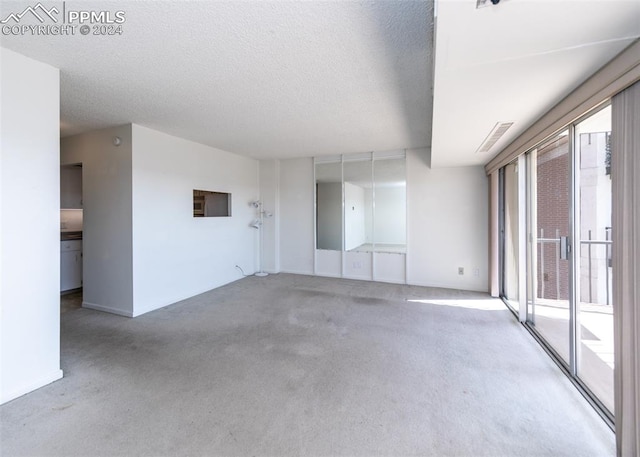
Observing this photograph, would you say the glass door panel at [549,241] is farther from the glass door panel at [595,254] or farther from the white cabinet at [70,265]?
the white cabinet at [70,265]

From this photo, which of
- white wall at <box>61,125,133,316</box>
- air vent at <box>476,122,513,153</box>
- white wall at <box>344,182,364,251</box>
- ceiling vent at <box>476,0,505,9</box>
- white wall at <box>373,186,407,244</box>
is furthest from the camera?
white wall at <box>344,182,364,251</box>

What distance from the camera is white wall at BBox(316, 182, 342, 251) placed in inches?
227

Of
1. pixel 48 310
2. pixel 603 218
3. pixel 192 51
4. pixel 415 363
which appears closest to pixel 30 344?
pixel 48 310

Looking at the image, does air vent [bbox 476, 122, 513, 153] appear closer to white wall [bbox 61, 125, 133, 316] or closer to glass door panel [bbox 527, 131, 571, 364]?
glass door panel [bbox 527, 131, 571, 364]

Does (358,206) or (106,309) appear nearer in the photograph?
(106,309)

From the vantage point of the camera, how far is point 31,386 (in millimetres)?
2062

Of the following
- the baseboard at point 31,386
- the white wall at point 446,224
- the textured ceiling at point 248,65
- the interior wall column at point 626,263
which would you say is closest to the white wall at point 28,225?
the baseboard at point 31,386

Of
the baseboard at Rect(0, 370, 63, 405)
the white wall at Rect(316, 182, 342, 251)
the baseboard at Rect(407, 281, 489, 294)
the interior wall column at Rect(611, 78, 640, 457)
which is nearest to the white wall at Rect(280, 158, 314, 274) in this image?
the white wall at Rect(316, 182, 342, 251)

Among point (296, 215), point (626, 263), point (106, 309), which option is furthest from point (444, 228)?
point (106, 309)

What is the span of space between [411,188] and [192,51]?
415 cm

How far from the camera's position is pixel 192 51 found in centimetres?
198

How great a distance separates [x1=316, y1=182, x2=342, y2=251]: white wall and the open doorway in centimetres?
435

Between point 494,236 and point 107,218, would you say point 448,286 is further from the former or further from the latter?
point 107,218

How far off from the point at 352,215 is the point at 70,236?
5.27m
